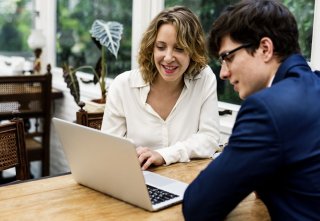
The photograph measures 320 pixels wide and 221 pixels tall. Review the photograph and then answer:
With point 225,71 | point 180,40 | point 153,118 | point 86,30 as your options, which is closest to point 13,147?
point 153,118

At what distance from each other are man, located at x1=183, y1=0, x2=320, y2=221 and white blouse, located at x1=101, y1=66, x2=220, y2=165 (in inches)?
31.0

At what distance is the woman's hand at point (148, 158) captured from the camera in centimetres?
169

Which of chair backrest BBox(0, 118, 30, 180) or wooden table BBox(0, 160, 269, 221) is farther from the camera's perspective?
chair backrest BBox(0, 118, 30, 180)

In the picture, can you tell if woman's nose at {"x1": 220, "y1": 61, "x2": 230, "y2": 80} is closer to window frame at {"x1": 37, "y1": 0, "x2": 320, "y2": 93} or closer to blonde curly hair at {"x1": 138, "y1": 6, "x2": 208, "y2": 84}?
blonde curly hair at {"x1": 138, "y1": 6, "x2": 208, "y2": 84}

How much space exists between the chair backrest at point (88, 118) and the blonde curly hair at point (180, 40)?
1.08ft

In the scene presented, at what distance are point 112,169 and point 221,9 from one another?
1540mm

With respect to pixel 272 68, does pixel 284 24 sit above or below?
above

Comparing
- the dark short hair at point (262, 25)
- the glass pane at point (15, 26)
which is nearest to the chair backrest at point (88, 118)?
the dark short hair at point (262, 25)

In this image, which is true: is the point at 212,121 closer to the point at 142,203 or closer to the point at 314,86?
the point at 142,203

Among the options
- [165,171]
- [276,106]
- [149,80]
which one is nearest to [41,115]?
[149,80]

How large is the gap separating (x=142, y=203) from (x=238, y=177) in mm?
389

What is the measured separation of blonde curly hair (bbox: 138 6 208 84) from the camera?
1.95 meters

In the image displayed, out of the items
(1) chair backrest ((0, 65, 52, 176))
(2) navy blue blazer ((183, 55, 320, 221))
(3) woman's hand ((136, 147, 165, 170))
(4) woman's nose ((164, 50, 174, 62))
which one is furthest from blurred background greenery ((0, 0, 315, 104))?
(2) navy blue blazer ((183, 55, 320, 221))

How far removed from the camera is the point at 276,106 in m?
0.98
